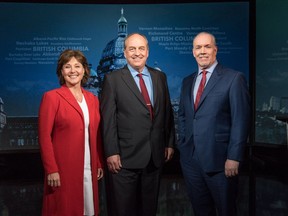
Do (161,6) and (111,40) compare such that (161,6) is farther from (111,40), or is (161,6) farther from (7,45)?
(7,45)

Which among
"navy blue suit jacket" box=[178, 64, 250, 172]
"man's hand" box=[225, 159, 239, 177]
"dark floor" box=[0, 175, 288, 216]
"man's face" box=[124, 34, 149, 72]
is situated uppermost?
"man's face" box=[124, 34, 149, 72]

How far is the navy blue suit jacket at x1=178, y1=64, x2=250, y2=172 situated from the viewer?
9.04 ft

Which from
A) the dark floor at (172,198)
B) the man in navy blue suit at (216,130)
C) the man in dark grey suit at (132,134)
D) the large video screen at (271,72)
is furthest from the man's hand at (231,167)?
the large video screen at (271,72)

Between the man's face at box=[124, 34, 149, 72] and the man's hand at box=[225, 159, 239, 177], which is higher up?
the man's face at box=[124, 34, 149, 72]

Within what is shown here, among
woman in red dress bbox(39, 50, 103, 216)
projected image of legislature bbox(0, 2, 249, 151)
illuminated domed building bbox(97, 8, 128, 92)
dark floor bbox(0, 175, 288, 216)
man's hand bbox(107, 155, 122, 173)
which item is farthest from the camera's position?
illuminated domed building bbox(97, 8, 128, 92)

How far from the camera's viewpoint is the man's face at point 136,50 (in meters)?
2.87

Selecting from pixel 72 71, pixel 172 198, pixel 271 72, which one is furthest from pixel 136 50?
pixel 271 72

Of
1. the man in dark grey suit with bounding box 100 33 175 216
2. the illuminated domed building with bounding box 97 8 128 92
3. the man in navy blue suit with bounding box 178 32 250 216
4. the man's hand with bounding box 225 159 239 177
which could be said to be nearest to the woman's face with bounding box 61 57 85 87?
the man in dark grey suit with bounding box 100 33 175 216

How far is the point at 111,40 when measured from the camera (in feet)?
20.1

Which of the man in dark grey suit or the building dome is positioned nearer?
the man in dark grey suit

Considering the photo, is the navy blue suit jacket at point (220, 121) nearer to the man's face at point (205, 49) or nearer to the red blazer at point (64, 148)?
the man's face at point (205, 49)

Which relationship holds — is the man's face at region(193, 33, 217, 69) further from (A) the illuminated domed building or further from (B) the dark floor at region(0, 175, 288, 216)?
(A) the illuminated domed building

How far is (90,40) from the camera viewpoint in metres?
6.11

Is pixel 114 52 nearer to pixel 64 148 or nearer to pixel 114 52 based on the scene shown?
pixel 114 52
